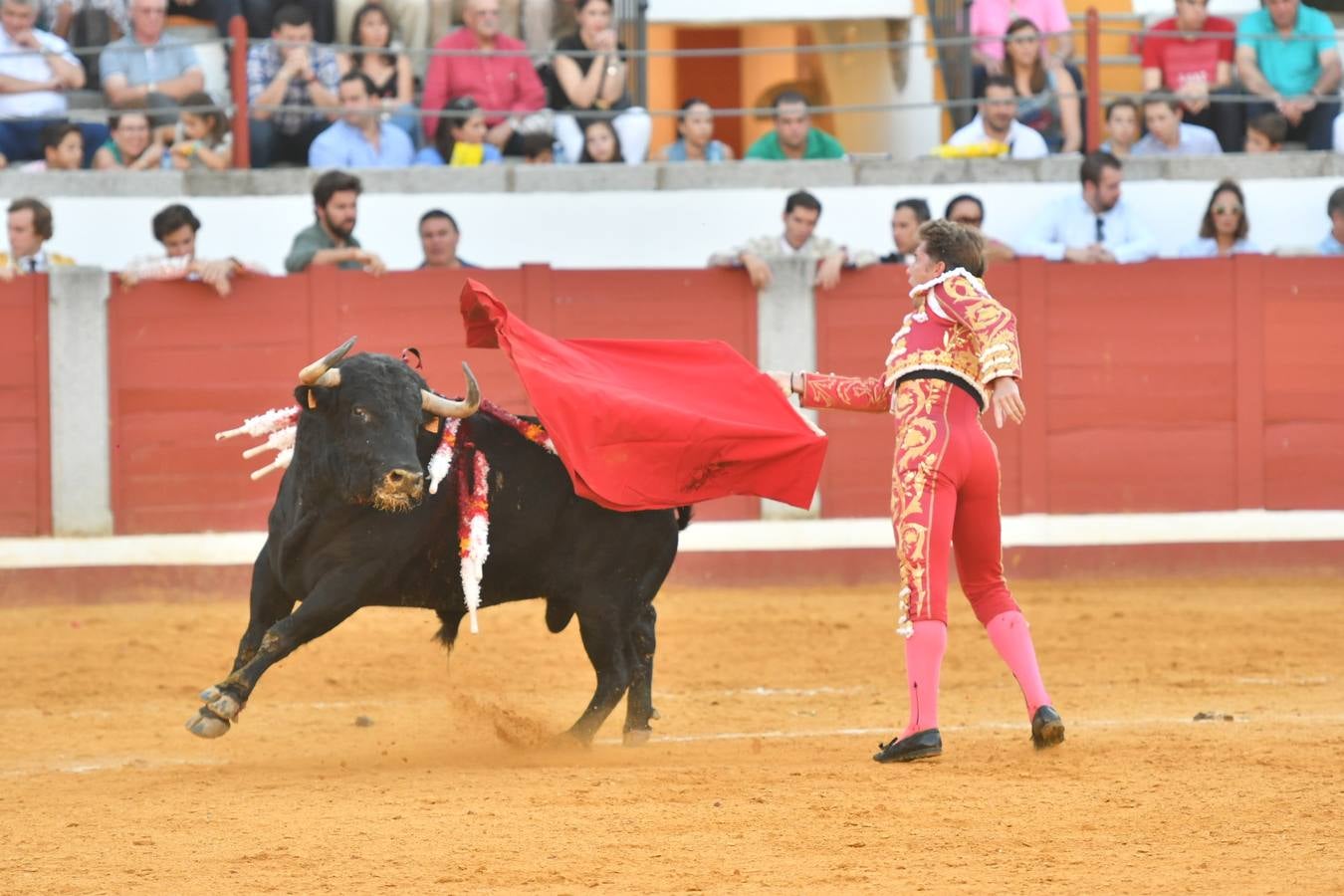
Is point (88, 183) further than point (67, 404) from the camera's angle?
Yes

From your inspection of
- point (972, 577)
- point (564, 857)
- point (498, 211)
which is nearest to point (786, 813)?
point (564, 857)

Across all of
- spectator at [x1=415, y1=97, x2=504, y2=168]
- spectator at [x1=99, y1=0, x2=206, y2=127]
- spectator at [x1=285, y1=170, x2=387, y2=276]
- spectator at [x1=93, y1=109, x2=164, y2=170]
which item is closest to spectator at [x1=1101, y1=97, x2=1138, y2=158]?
spectator at [x1=415, y1=97, x2=504, y2=168]

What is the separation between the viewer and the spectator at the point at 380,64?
10148 mm

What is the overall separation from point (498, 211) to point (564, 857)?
626cm

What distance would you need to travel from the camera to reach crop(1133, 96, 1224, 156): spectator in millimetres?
10422

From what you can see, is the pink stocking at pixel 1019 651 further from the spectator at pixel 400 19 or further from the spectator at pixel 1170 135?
the spectator at pixel 400 19

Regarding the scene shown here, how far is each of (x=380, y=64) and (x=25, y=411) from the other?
2.38 meters

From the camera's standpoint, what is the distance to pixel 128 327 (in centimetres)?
909

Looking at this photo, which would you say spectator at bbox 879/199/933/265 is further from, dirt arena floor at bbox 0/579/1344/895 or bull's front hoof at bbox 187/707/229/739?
bull's front hoof at bbox 187/707/229/739

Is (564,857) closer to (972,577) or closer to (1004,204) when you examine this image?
(972,577)

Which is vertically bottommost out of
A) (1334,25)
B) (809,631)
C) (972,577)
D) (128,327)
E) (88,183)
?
(809,631)

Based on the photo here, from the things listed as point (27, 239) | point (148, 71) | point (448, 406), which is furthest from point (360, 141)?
point (448, 406)

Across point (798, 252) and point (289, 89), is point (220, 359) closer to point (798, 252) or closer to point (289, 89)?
point (289, 89)

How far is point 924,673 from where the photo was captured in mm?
5117
